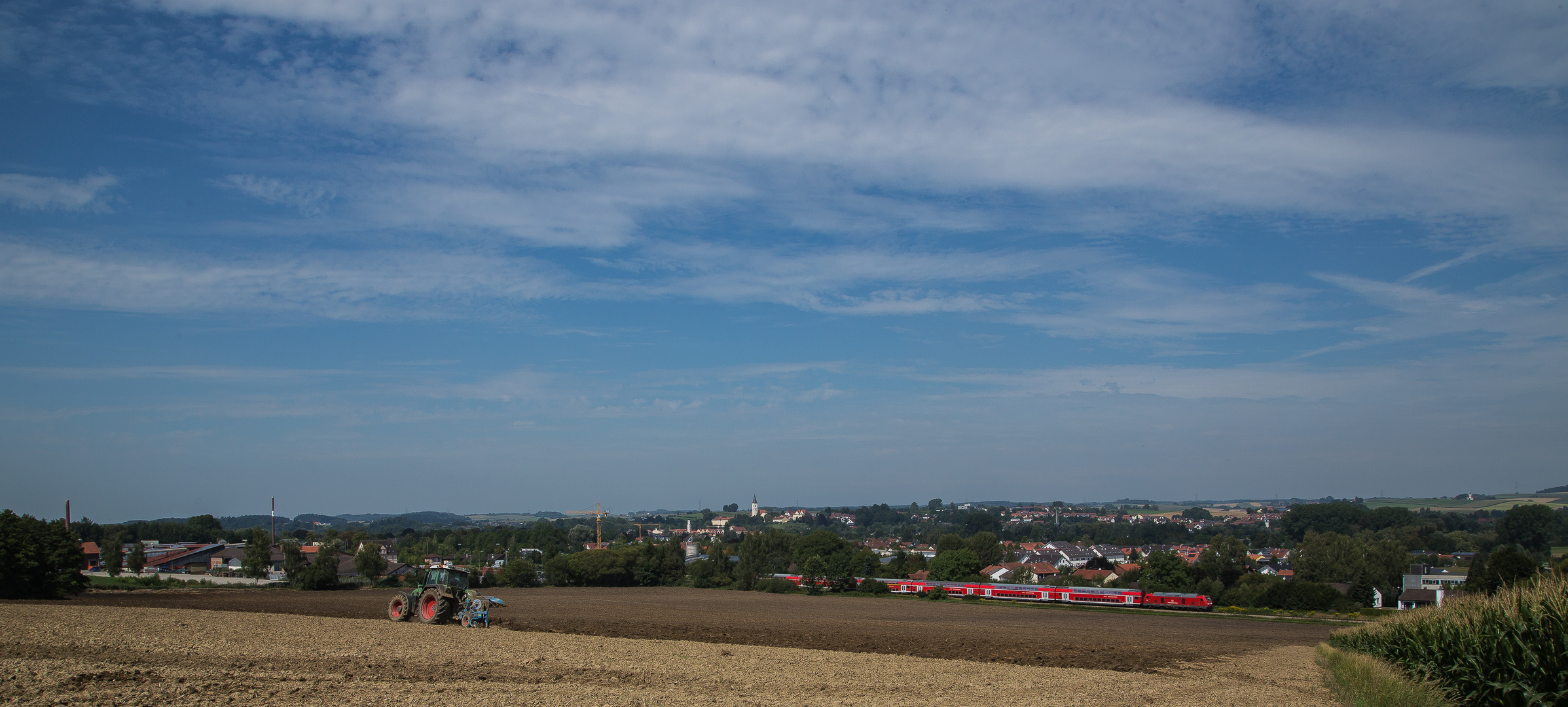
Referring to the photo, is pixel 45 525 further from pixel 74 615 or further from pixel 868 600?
pixel 868 600

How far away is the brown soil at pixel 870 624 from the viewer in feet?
101

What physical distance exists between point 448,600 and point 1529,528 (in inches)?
5932

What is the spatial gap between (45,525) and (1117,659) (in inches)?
1991

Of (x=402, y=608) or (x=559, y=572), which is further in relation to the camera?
(x=559, y=572)

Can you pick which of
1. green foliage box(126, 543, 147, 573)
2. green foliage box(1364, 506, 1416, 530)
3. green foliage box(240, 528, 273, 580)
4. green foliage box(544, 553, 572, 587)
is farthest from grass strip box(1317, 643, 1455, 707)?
green foliage box(1364, 506, 1416, 530)

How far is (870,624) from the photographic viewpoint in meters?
45.2

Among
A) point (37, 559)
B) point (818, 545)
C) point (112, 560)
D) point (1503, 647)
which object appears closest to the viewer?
point (1503, 647)

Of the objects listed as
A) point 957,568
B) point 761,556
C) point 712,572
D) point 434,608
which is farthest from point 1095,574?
point 434,608

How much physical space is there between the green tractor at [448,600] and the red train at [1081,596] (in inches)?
2045

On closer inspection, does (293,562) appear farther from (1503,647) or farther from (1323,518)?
(1323,518)

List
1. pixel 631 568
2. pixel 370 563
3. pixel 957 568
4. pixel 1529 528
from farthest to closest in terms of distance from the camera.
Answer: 1. pixel 1529 528
2. pixel 631 568
3. pixel 957 568
4. pixel 370 563

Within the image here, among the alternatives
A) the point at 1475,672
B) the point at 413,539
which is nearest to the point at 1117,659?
the point at 1475,672

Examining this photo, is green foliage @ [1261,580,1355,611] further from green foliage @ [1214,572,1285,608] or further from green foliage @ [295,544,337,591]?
green foliage @ [295,544,337,591]

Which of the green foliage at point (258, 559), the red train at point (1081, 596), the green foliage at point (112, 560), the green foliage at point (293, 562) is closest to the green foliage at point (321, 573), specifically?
the green foliage at point (293, 562)
